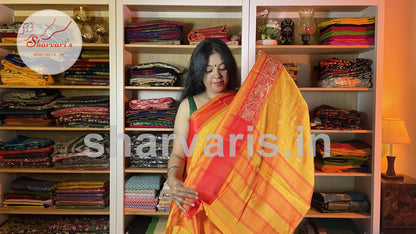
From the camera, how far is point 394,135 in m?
2.57

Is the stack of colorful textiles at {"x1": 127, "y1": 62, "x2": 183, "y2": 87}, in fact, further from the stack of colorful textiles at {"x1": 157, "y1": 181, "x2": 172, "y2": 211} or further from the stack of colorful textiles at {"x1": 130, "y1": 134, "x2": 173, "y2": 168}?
the stack of colorful textiles at {"x1": 157, "y1": 181, "x2": 172, "y2": 211}

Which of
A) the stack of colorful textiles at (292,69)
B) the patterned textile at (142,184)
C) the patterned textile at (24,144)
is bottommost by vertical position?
the patterned textile at (142,184)

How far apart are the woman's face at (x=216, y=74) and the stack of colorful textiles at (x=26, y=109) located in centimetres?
150

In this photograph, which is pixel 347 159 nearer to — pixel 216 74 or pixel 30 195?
pixel 216 74

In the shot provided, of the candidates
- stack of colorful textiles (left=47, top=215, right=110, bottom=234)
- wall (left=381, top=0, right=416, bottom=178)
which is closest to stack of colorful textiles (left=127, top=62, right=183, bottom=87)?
stack of colorful textiles (left=47, top=215, right=110, bottom=234)

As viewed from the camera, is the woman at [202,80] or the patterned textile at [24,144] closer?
the woman at [202,80]

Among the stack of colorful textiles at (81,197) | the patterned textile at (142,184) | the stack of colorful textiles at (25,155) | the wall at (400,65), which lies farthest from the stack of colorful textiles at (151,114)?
the wall at (400,65)

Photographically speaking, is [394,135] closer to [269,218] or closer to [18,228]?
[269,218]

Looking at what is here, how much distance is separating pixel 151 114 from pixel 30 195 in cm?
115

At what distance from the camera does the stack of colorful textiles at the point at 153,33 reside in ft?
8.28

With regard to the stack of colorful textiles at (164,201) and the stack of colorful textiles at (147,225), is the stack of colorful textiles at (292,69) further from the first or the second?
the stack of colorful textiles at (147,225)

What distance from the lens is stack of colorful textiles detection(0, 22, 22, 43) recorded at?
102 inches

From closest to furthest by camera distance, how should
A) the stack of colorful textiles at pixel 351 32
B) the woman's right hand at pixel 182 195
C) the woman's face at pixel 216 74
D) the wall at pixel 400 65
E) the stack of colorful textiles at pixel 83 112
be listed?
the woman's right hand at pixel 182 195
the woman's face at pixel 216 74
the stack of colorful textiles at pixel 351 32
the stack of colorful textiles at pixel 83 112
the wall at pixel 400 65

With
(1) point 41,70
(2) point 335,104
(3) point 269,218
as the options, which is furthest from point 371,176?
(1) point 41,70
